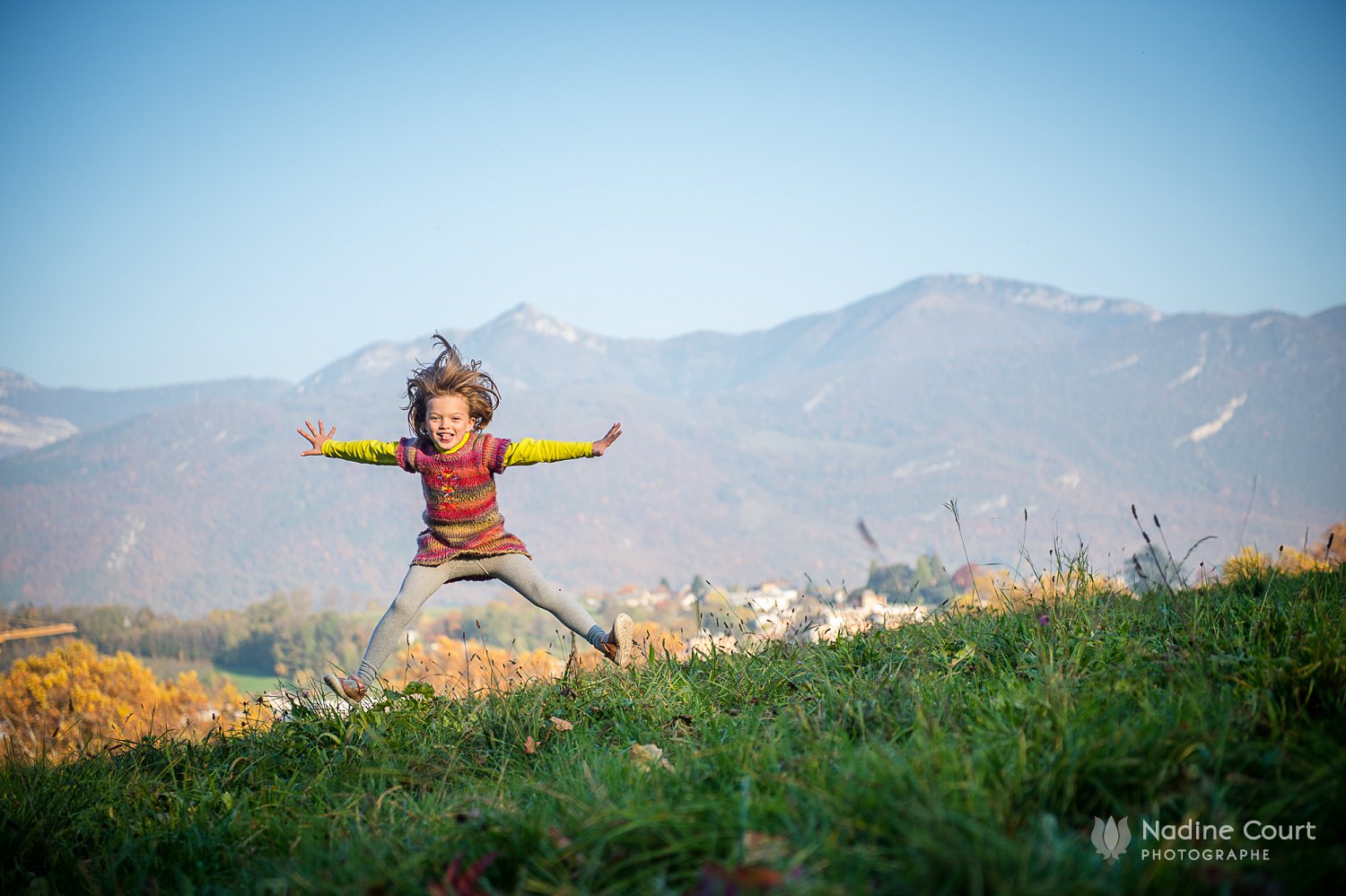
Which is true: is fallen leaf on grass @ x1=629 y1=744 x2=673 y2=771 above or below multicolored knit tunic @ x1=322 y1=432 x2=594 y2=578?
below

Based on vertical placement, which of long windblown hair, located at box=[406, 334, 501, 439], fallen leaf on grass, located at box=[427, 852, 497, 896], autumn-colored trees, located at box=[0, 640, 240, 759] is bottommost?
autumn-colored trees, located at box=[0, 640, 240, 759]

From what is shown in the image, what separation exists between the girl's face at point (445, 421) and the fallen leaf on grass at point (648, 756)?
8.48 ft

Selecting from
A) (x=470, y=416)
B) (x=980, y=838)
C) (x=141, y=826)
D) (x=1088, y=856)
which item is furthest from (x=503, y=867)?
(x=470, y=416)

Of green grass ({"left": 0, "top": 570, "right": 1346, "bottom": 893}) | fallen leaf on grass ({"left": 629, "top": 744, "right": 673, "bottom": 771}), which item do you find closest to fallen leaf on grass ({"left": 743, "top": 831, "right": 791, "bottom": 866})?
green grass ({"left": 0, "top": 570, "right": 1346, "bottom": 893})

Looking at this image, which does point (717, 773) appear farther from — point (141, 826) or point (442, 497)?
point (442, 497)

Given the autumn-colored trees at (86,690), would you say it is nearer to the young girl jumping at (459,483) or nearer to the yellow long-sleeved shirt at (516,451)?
the yellow long-sleeved shirt at (516,451)

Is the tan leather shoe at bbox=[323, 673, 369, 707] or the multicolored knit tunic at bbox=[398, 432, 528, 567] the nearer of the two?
the tan leather shoe at bbox=[323, 673, 369, 707]

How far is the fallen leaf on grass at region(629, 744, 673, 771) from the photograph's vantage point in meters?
3.32

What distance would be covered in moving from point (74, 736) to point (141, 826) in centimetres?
180

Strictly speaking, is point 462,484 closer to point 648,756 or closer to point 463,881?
point 648,756

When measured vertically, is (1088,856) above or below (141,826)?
above

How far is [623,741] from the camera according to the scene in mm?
4004

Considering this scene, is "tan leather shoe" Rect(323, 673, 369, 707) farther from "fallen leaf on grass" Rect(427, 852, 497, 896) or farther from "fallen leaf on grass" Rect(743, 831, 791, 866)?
"fallen leaf on grass" Rect(743, 831, 791, 866)

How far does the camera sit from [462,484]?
18.5 feet
